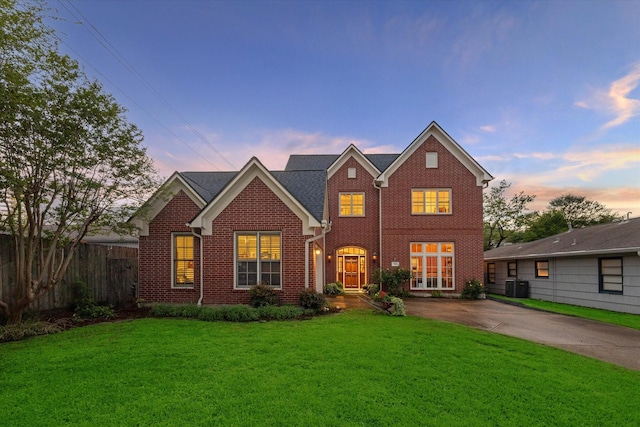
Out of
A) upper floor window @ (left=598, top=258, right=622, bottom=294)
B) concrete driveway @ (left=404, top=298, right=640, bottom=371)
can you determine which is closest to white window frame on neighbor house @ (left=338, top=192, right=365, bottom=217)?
concrete driveway @ (left=404, top=298, right=640, bottom=371)

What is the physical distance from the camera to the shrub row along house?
10.8m

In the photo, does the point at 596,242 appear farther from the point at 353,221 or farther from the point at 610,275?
the point at 353,221

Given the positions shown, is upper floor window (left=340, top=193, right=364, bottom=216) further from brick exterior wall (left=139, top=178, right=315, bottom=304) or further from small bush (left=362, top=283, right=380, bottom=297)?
brick exterior wall (left=139, top=178, right=315, bottom=304)

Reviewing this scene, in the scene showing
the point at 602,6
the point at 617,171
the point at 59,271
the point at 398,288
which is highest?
the point at 602,6

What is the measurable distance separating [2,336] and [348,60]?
17134mm

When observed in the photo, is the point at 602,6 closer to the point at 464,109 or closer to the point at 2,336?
the point at 464,109

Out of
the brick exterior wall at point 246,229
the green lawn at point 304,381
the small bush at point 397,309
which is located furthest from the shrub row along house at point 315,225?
the green lawn at point 304,381

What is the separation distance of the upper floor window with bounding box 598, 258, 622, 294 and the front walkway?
3.72 meters

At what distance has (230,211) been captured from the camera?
35.7ft

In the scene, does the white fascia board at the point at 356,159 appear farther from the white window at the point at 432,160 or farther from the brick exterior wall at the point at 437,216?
the white window at the point at 432,160

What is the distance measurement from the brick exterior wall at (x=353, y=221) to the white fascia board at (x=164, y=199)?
26.4 feet

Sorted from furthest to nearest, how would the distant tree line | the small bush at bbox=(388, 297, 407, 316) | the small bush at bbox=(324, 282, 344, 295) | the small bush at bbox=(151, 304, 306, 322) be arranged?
the distant tree line → the small bush at bbox=(324, 282, 344, 295) → the small bush at bbox=(388, 297, 407, 316) → the small bush at bbox=(151, 304, 306, 322)

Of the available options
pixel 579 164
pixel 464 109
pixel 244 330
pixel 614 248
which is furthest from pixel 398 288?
pixel 579 164

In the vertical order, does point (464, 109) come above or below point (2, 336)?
above
